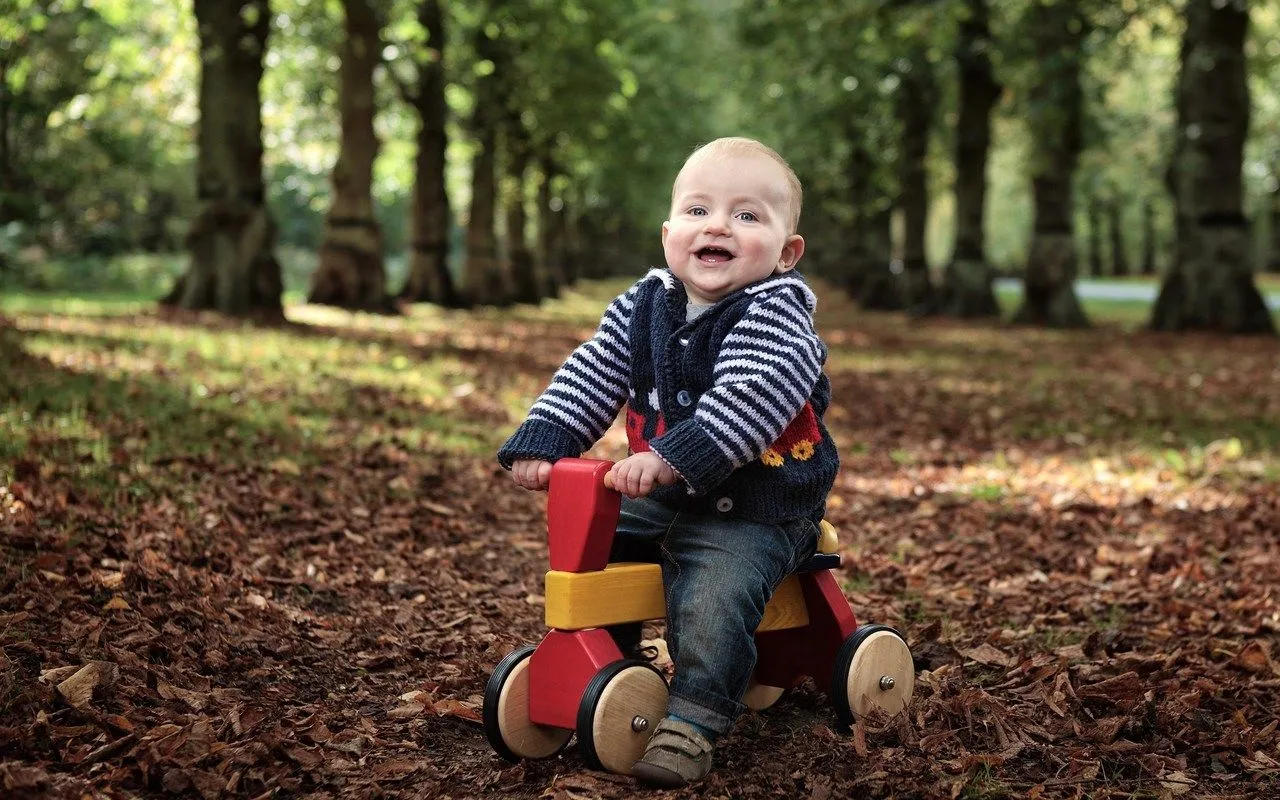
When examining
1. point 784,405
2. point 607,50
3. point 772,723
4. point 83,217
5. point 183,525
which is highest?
point 607,50

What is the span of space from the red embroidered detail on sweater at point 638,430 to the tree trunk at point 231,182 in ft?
45.6

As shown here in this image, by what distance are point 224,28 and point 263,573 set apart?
44.1ft

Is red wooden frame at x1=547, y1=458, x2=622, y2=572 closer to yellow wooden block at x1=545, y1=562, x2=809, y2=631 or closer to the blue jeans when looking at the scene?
yellow wooden block at x1=545, y1=562, x2=809, y2=631

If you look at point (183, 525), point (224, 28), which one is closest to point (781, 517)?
point (183, 525)

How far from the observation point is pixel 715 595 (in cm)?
339

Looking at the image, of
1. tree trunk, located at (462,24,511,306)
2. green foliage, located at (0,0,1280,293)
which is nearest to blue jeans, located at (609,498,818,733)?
green foliage, located at (0,0,1280,293)

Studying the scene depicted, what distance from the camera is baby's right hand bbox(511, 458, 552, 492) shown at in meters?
3.56

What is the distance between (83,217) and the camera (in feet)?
125

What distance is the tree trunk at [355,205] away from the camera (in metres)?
20.5

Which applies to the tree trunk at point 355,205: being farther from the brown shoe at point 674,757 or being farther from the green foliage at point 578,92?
the brown shoe at point 674,757

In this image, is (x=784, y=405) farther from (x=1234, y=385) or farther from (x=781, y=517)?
(x=1234, y=385)

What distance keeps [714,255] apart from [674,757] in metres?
1.34

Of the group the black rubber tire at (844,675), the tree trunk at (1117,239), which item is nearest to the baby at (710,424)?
the black rubber tire at (844,675)

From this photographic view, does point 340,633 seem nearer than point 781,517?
No
